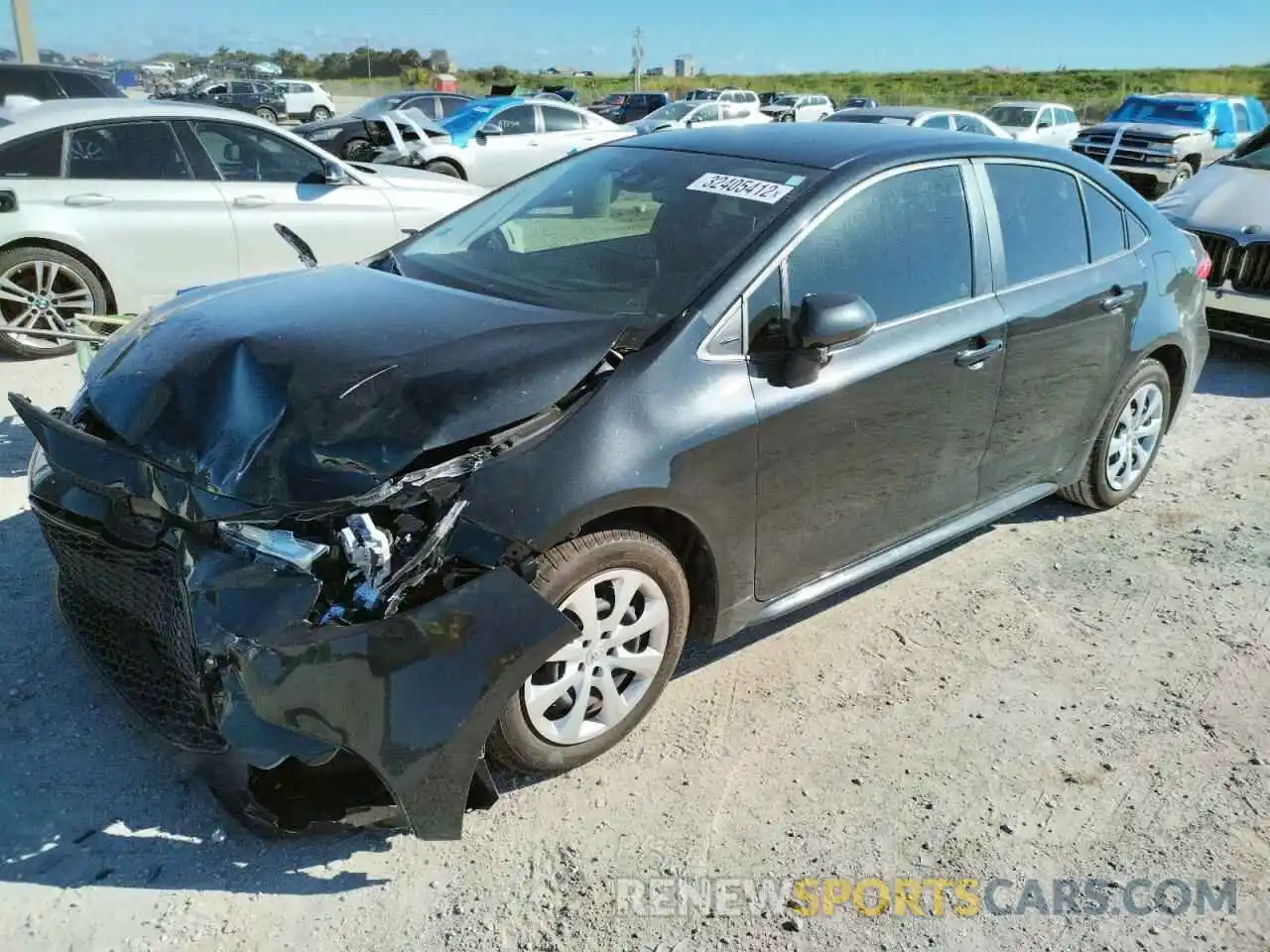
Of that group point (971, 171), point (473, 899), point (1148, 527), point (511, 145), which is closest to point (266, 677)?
point (473, 899)

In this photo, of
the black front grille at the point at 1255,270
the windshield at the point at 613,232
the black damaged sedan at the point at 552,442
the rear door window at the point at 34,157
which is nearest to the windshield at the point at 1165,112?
the black front grille at the point at 1255,270

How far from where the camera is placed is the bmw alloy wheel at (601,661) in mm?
2730

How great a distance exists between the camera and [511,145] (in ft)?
51.1

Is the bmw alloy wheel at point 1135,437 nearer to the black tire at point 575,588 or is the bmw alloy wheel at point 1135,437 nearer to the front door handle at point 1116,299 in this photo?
the front door handle at point 1116,299

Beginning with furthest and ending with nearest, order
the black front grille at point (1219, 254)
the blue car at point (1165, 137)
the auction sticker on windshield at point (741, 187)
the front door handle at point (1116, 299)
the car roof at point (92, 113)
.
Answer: the blue car at point (1165, 137), the black front grille at point (1219, 254), the car roof at point (92, 113), the front door handle at point (1116, 299), the auction sticker on windshield at point (741, 187)

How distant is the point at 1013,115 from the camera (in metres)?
21.7

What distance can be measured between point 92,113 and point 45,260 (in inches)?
40.5

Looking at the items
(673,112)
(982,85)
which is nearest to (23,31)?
(673,112)

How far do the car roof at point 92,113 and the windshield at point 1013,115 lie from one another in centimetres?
1861

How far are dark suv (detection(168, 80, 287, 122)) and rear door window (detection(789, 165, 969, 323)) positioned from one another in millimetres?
31749

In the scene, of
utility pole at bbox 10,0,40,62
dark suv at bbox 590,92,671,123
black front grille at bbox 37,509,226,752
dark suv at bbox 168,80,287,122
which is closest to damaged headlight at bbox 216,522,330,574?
black front grille at bbox 37,509,226,752

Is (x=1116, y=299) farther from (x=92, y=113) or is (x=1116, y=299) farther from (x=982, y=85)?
(x=982, y=85)

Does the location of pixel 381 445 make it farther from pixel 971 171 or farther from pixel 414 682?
pixel 971 171

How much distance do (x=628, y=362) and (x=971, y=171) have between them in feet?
5.70
